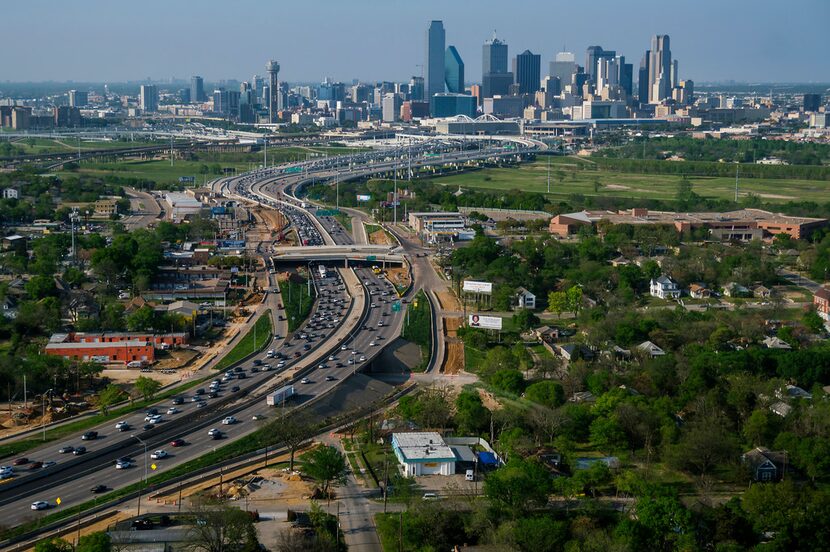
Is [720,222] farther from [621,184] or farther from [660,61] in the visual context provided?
[660,61]

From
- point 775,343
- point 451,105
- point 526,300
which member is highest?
point 451,105

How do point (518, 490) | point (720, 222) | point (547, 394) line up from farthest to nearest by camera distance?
point (720, 222) → point (547, 394) → point (518, 490)

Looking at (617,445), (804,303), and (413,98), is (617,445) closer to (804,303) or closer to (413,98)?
(804,303)

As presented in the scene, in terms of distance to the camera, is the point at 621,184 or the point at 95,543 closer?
the point at 95,543

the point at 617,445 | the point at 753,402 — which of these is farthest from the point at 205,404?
the point at 753,402

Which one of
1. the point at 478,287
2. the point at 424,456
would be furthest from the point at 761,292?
the point at 424,456

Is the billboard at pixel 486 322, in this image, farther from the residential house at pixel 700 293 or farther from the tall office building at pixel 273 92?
the tall office building at pixel 273 92

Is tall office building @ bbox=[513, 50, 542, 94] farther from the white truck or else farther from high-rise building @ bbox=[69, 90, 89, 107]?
the white truck
